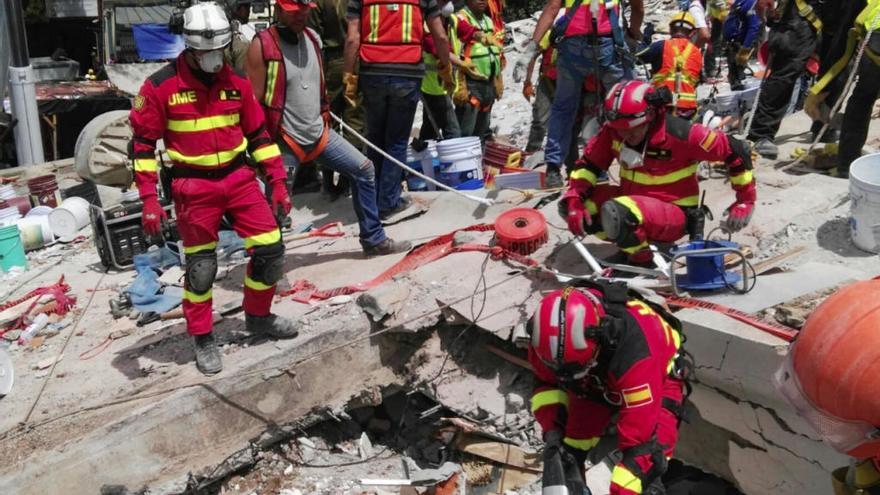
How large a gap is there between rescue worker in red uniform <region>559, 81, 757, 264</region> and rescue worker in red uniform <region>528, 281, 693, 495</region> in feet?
4.09

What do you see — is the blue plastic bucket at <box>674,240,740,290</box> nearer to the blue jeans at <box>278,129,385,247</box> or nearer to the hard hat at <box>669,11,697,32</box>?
the blue jeans at <box>278,129,385,247</box>

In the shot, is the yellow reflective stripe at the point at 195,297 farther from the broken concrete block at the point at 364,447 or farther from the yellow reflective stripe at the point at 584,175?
the yellow reflective stripe at the point at 584,175

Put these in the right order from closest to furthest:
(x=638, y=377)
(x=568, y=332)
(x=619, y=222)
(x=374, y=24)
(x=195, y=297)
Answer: (x=568, y=332) → (x=638, y=377) → (x=195, y=297) → (x=619, y=222) → (x=374, y=24)

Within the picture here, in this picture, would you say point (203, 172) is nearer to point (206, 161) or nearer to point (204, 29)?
point (206, 161)

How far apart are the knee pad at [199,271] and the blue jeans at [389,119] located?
84.3 inches

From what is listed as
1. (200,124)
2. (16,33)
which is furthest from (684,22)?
(16,33)

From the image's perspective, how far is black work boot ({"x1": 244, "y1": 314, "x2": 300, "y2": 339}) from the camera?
15.3 ft

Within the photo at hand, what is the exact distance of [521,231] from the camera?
5.45m

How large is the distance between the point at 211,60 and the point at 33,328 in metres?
2.53

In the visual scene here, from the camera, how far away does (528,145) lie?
336 inches

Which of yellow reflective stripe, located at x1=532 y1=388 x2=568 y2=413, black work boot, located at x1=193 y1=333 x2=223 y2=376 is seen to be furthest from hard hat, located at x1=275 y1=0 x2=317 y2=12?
yellow reflective stripe, located at x1=532 y1=388 x2=568 y2=413

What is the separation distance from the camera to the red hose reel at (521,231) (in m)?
5.42

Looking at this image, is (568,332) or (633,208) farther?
(633,208)

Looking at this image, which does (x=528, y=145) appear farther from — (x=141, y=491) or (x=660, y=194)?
(x=141, y=491)
